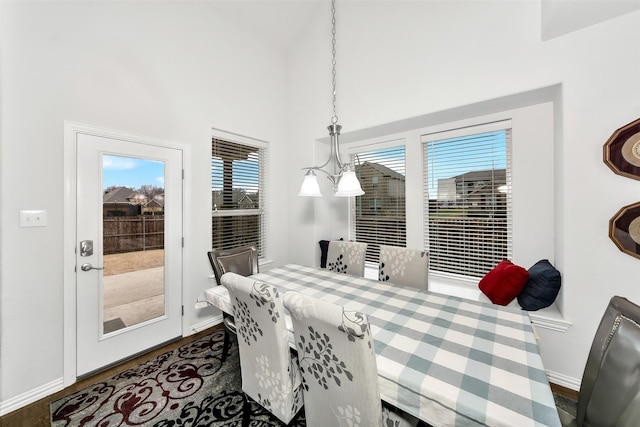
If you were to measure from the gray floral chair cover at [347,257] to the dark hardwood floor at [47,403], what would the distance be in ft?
5.96

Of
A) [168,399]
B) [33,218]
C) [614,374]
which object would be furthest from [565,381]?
[33,218]

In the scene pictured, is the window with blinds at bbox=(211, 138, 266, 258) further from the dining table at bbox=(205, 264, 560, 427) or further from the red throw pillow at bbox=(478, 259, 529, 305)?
the red throw pillow at bbox=(478, 259, 529, 305)

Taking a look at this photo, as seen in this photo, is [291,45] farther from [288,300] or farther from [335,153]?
[288,300]

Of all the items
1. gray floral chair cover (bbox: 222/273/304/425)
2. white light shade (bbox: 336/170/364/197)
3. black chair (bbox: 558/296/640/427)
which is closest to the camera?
black chair (bbox: 558/296/640/427)

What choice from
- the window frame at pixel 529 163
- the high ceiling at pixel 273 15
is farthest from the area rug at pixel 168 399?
the high ceiling at pixel 273 15

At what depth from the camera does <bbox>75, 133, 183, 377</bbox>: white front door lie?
199cm

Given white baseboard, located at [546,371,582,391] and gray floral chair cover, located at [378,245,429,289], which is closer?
white baseboard, located at [546,371,582,391]

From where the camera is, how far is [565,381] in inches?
73.2

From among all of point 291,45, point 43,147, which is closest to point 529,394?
point 43,147

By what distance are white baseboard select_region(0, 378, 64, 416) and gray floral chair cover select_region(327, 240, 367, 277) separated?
7.65ft

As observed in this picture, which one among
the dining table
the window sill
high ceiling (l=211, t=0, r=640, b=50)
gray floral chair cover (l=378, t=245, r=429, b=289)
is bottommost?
the window sill

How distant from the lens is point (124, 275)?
87.0 inches

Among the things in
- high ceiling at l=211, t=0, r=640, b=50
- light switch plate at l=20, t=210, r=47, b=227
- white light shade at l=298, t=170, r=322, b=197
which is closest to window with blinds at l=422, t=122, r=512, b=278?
high ceiling at l=211, t=0, r=640, b=50

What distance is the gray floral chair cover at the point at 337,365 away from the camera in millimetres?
890
